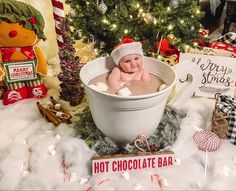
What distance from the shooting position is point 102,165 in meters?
1.06

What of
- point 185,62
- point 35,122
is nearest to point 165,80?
point 185,62

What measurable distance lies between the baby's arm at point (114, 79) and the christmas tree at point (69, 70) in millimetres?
307

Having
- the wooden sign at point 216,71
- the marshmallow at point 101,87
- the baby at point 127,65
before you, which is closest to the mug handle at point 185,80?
the wooden sign at point 216,71

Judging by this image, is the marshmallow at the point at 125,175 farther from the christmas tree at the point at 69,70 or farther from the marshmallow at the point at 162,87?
the christmas tree at the point at 69,70

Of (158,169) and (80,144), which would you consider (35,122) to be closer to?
(80,144)

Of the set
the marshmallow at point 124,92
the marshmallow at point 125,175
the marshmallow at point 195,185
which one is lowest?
the marshmallow at point 195,185

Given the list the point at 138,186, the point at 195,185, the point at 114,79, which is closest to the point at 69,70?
the point at 114,79

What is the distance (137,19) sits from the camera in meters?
1.43

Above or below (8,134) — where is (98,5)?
above

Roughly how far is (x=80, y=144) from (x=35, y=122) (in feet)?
1.02

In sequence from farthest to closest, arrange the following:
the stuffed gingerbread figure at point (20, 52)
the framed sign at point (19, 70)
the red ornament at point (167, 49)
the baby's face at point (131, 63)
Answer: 1. the red ornament at point (167, 49)
2. the framed sign at point (19, 70)
3. the stuffed gingerbread figure at point (20, 52)
4. the baby's face at point (131, 63)

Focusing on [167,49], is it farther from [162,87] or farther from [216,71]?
[162,87]

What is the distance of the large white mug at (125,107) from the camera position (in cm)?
99

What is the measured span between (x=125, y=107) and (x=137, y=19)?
594 millimetres
